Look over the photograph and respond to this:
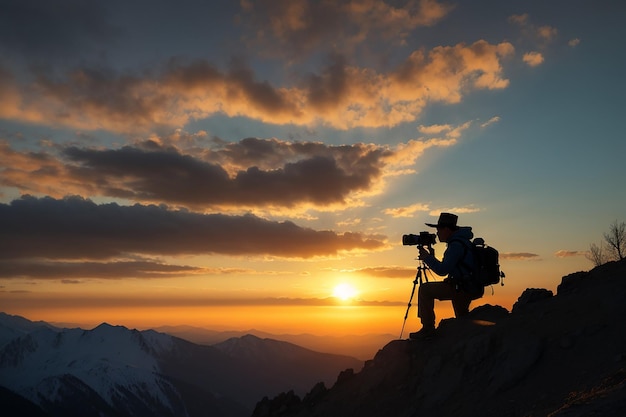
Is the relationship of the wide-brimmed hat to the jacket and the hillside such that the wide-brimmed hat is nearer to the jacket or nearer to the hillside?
the jacket

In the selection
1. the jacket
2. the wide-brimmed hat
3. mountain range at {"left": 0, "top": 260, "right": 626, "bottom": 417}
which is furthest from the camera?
the wide-brimmed hat

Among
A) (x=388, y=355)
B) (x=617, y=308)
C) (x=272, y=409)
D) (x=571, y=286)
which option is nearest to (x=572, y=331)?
(x=617, y=308)

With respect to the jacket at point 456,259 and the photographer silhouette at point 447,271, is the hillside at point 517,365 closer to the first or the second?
the photographer silhouette at point 447,271

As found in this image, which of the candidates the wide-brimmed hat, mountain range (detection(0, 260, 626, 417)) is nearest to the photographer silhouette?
the wide-brimmed hat

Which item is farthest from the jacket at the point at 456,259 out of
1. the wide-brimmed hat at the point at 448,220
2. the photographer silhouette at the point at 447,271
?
Answer: the wide-brimmed hat at the point at 448,220

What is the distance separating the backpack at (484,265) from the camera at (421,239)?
1.11 metres

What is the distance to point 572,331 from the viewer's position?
11.9 meters

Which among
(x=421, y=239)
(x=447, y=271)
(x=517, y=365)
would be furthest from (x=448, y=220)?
(x=517, y=365)

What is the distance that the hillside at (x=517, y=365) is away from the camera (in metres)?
Answer: 9.95

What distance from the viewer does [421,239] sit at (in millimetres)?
14102

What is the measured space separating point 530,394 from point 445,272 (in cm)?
375

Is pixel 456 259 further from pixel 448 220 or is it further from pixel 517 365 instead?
pixel 517 365

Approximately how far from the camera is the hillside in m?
9.95

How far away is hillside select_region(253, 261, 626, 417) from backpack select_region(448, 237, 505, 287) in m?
1.46
